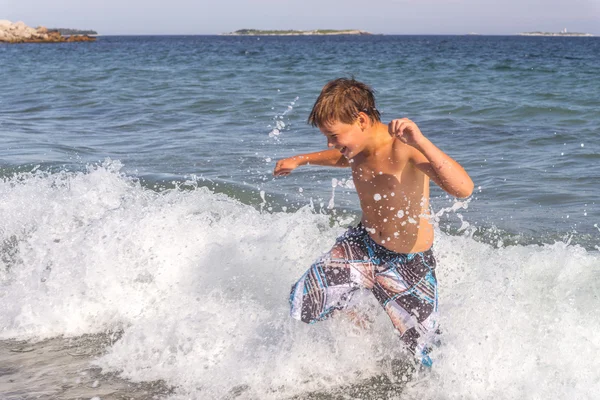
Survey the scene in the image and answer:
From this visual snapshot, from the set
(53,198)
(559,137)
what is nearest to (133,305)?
(53,198)

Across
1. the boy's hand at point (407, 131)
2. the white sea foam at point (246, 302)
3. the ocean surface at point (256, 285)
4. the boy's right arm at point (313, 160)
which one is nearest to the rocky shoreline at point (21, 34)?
the ocean surface at point (256, 285)

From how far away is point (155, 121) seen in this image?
1148cm

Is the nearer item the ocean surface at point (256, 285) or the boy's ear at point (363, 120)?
the boy's ear at point (363, 120)

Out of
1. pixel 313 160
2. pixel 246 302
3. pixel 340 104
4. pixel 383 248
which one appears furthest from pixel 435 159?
pixel 246 302

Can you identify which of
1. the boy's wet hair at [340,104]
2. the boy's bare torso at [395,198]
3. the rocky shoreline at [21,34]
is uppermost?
the rocky shoreline at [21,34]

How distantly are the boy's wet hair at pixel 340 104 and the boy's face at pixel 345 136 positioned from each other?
2 centimetres


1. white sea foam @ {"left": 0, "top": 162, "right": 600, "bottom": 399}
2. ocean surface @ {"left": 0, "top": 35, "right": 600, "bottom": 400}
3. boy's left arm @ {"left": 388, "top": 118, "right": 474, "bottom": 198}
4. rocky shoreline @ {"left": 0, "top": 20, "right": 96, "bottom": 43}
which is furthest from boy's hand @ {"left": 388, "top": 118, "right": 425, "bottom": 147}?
rocky shoreline @ {"left": 0, "top": 20, "right": 96, "bottom": 43}

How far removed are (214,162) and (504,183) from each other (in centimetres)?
322

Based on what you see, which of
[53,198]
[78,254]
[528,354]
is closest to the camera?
[528,354]

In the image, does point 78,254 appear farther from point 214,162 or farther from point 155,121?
point 155,121

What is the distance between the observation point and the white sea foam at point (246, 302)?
335 centimetres

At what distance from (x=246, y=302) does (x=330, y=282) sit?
3.32ft

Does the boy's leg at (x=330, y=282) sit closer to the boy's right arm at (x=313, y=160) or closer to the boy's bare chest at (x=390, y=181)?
the boy's bare chest at (x=390, y=181)

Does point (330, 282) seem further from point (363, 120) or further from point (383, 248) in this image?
point (363, 120)
